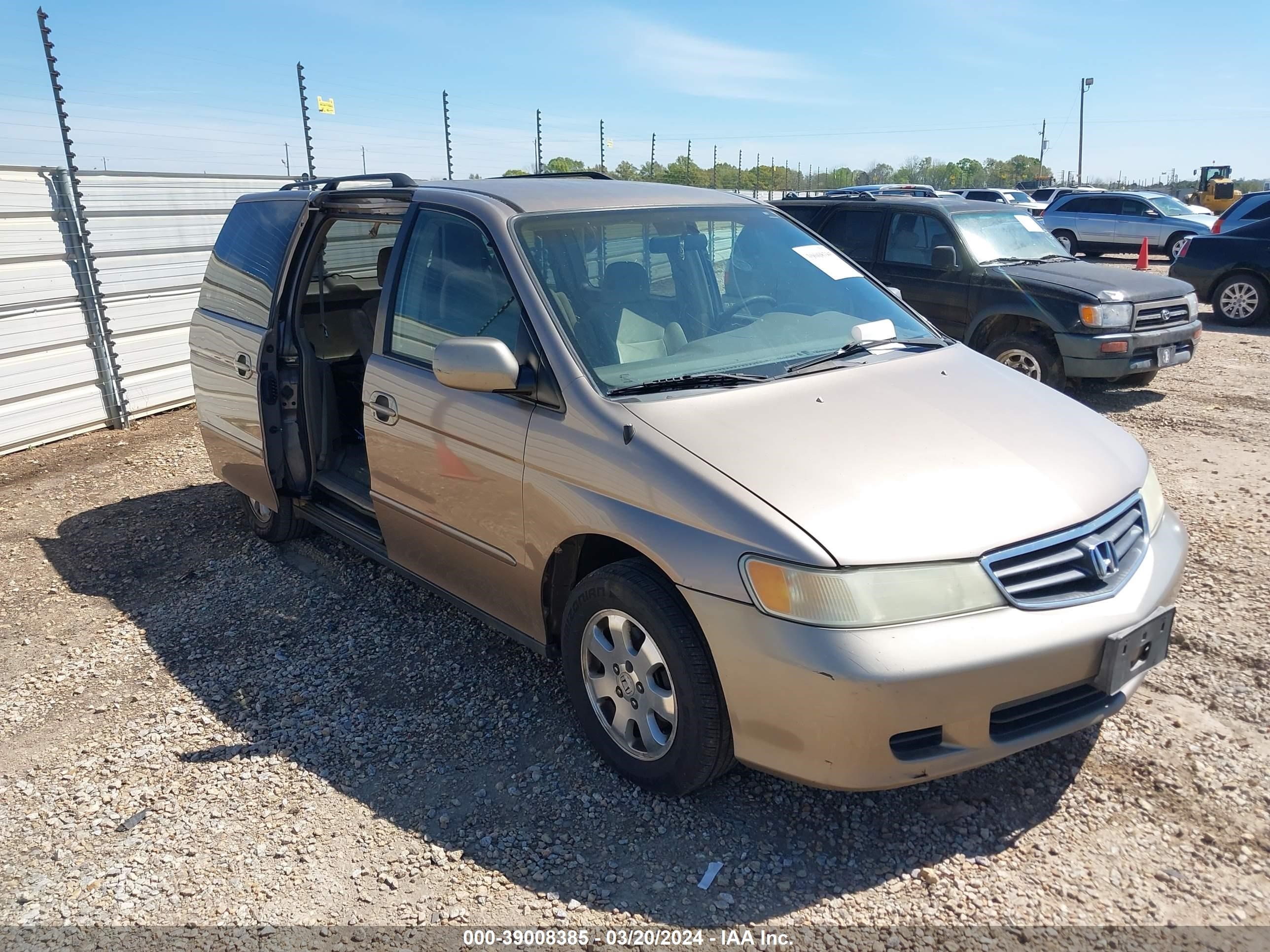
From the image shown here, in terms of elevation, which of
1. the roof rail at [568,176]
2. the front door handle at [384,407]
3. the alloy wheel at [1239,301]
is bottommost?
the alloy wheel at [1239,301]

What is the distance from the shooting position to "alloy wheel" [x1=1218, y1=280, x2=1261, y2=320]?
11992 millimetres

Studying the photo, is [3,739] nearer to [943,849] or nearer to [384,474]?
[384,474]

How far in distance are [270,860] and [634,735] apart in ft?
3.88

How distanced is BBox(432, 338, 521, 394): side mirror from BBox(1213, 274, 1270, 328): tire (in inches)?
484

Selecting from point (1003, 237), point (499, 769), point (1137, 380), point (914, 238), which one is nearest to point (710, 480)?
point (499, 769)

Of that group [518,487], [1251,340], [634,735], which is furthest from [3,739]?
[1251,340]

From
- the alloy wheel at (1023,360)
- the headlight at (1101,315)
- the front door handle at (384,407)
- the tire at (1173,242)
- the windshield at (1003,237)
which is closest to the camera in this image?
the front door handle at (384,407)

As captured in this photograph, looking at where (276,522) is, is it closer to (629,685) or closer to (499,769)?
(499,769)

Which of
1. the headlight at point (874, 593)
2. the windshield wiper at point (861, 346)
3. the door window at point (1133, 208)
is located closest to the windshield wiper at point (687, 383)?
the windshield wiper at point (861, 346)

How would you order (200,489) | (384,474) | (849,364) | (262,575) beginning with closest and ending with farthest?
(849,364), (384,474), (262,575), (200,489)

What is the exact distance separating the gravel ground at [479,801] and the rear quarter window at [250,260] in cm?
157

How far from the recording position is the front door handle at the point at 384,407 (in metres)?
3.82

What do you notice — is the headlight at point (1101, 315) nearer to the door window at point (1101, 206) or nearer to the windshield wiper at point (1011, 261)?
the windshield wiper at point (1011, 261)

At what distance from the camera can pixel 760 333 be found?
11.6 ft
